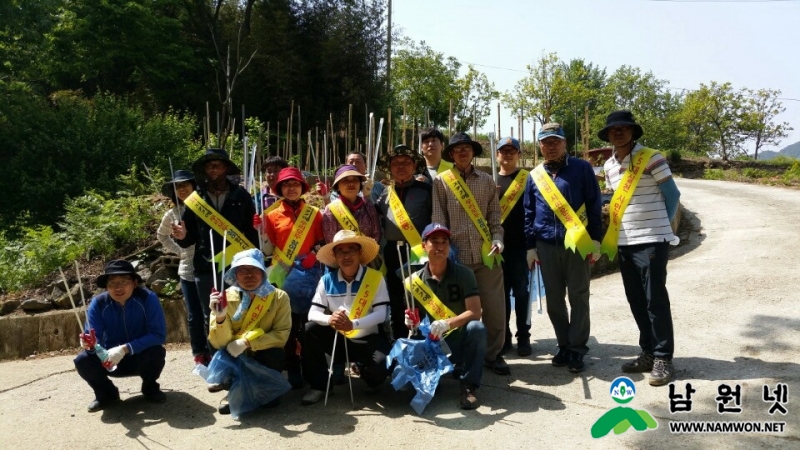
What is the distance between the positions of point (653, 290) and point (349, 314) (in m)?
1.97

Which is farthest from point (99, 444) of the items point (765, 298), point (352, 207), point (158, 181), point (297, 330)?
point (158, 181)

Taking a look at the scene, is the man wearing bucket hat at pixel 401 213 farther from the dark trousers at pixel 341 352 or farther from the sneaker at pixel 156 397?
the sneaker at pixel 156 397

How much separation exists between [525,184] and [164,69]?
708 inches

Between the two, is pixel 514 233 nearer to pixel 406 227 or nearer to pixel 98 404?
pixel 406 227

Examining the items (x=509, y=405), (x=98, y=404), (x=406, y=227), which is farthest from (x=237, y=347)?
(x=509, y=405)

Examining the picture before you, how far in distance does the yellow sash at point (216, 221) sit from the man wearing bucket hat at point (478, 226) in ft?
4.62

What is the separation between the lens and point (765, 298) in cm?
545

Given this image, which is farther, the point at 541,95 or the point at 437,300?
the point at 541,95

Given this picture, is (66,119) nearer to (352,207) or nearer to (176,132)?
(176,132)

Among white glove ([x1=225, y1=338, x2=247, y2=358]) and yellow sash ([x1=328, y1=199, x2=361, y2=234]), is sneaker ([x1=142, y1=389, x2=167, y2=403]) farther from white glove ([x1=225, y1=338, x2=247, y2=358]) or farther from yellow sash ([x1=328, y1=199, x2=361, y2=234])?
yellow sash ([x1=328, y1=199, x2=361, y2=234])

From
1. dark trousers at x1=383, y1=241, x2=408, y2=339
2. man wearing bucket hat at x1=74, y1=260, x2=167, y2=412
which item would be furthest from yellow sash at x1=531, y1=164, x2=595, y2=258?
man wearing bucket hat at x1=74, y1=260, x2=167, y2=412

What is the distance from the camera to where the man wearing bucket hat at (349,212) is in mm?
4023

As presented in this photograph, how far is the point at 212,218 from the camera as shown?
13.5 feet

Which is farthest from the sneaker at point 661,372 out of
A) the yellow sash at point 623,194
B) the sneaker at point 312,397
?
the sneaker at point 312,397
